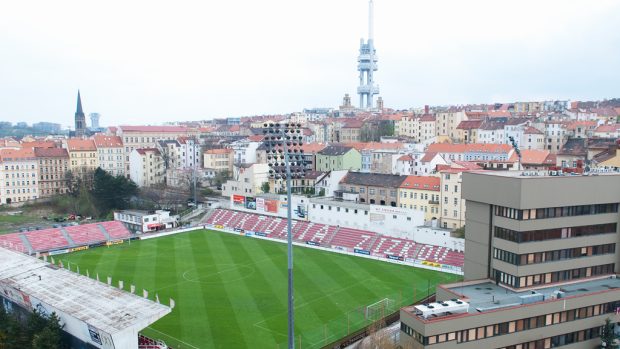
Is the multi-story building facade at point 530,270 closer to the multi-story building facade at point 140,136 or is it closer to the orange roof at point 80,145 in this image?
the orange roof at point 80,145

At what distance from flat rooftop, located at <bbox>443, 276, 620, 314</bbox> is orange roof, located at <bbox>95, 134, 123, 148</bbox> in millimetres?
75966

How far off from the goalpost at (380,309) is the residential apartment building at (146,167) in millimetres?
59461

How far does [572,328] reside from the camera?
1090 inches

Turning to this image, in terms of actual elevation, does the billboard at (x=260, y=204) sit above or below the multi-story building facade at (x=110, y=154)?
below

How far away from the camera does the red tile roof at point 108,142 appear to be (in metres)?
90.2

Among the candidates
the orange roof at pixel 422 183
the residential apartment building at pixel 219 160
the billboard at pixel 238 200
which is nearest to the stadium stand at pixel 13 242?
the billboard at pixel 238 200

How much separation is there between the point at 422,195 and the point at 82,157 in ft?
197

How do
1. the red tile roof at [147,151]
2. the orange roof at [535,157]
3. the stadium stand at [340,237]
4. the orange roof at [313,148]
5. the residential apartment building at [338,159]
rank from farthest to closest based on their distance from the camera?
the red tile roof at [147,151]
the orange roof at [313,148]
the residential apartment building at [338,159]
the orange roof at [535,157]
the stadium stand at [340,237]

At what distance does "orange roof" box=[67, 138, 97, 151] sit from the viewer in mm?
86812

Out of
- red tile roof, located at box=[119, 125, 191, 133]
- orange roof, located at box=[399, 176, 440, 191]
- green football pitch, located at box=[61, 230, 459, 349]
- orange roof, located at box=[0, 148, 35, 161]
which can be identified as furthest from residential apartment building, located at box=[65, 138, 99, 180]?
orange roof, located at box=[399, 176, 440, 191]

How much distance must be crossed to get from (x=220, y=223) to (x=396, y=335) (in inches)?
1619

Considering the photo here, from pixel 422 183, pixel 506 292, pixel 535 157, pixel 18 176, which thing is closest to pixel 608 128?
pixel 535 157

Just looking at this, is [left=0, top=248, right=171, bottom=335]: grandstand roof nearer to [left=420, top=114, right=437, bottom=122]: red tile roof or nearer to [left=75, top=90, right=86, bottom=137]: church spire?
[left=420, top=114, right=437, bottom=122]: red tile roof

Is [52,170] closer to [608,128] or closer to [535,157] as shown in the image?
[535,157]
